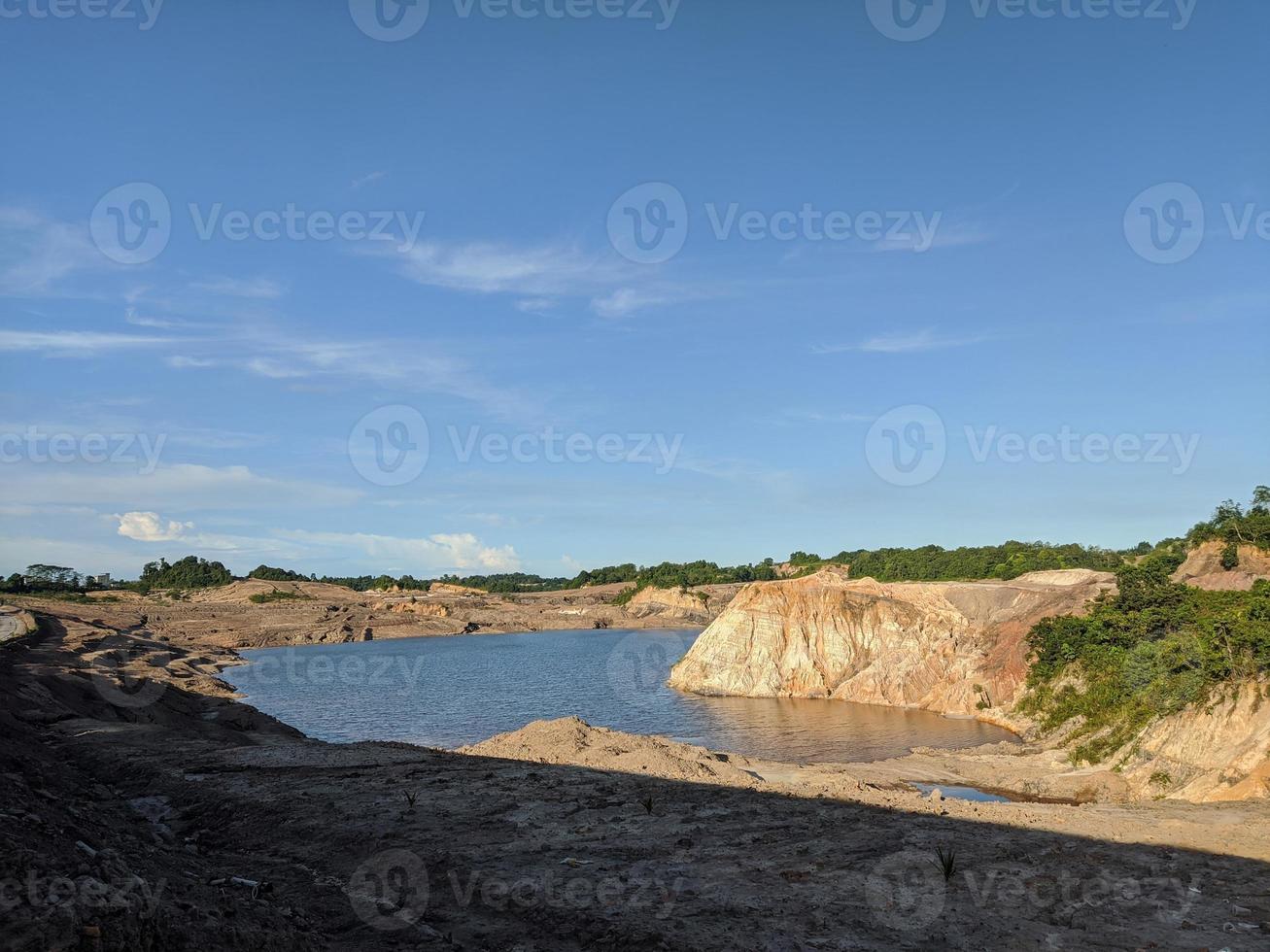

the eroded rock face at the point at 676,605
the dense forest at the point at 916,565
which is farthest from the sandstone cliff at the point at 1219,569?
the eroded rock face at the point at 676,605

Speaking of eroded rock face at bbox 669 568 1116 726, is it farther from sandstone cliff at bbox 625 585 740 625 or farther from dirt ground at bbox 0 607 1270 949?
sandstone cliff at bbox 625 585 740 625

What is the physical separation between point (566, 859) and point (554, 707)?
35.2 m

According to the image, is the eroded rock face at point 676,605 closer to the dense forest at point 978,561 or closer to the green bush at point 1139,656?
the dense forest at point 978,561

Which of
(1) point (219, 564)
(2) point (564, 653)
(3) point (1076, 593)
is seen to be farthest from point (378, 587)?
(3) point (1076, 593)

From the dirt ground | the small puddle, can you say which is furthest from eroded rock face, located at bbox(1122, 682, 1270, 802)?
the small puddle

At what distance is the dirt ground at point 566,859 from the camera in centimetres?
918

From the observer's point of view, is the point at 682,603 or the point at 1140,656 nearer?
the point at 1140,656

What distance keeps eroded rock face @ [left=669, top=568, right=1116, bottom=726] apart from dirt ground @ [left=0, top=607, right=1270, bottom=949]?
23852 millimetres

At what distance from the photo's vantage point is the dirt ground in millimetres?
9180

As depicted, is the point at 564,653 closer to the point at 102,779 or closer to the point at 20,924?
the point at 102,779

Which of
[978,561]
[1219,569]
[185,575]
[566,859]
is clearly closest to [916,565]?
[978,561]

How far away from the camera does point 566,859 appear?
14.0 metres

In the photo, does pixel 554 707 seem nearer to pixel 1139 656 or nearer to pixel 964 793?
pixel 964 793

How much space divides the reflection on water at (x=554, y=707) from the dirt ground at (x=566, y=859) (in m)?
13.8
